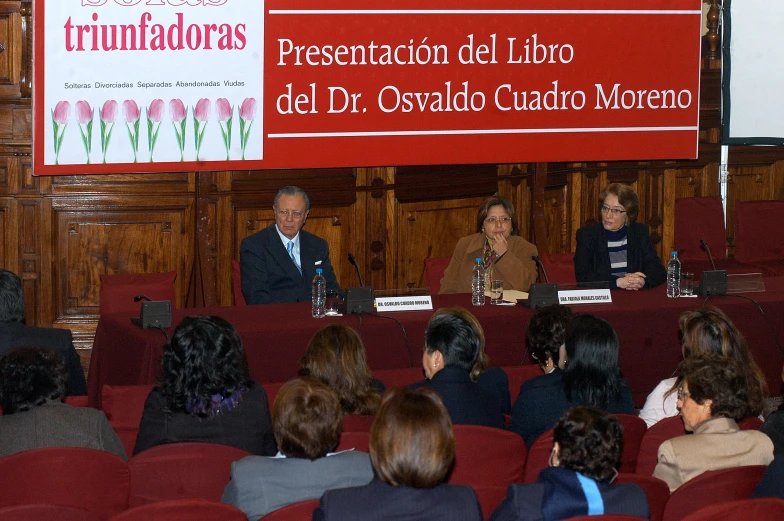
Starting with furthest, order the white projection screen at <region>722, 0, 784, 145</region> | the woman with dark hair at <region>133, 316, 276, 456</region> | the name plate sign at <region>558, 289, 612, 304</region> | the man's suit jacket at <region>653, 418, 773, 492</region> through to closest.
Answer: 1. the white projection screen at <region>722, 0, 784, 145</region>
2. the name plate sign at <region>558, 289, 612, 304</region>
3. the woman with dark hair at <region>133, 316, 276, 456</region>
4. the man's suit jacket at <region>653, 418, 773, 492</region>

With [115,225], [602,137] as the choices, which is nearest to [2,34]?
[115,225]

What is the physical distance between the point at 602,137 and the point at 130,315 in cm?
334

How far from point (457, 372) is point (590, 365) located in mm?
420

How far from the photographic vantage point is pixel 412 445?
2178 millimetres

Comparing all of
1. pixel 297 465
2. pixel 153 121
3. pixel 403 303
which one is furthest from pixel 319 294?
pixel 297 465

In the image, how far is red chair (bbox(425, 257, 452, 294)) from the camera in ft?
18.0

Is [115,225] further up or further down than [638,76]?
further down

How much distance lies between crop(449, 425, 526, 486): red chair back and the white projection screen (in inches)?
193

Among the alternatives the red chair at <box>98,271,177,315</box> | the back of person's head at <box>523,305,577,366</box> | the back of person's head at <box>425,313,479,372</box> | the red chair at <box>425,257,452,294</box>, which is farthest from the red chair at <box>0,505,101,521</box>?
the red chair at <box>425,257,452,294</box>

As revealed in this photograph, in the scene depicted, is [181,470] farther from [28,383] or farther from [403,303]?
[403,303]

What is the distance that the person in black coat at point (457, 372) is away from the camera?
3223 mm

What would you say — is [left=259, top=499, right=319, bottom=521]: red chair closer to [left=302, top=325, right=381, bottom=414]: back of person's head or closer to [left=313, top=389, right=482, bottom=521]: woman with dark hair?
[left=313, top=389, right=482, bottom=521]: woman with dark hair

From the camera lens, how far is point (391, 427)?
220 cm

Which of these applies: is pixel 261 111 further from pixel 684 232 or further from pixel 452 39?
pixel 684 232
